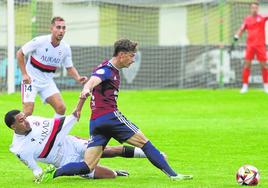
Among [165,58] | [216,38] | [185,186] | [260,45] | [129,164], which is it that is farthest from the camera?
[216,38]

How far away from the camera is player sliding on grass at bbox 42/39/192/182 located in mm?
11695

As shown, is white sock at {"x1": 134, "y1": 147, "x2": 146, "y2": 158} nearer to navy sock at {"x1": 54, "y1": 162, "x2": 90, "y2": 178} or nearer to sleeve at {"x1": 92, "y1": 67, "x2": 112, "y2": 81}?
navy sock at {"x1": 54, "y1": 162, "x2": 90, "y2": 178}

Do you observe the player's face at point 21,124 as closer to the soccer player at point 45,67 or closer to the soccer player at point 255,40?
the soccer player at point 45,67

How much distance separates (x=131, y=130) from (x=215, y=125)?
836 centimetres

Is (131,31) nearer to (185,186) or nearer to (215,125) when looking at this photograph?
(215,125)

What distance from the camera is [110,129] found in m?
11.8

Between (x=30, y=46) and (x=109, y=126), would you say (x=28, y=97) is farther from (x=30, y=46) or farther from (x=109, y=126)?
(x=109, y=126)

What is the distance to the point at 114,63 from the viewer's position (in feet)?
38.9

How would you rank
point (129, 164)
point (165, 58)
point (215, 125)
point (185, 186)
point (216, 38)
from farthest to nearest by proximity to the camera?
point (216, 38), point (165, 58), point (215, 125), point (129, 164), point (185, 186)

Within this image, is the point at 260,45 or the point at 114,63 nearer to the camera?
the point at 114,63

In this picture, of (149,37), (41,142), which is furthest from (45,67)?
(149,37)

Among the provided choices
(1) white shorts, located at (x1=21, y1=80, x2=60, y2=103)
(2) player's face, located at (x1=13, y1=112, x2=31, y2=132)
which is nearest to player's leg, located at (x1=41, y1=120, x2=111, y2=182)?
(2) player's face, located at (x1=13, y1=112, x2=31, y2=132)

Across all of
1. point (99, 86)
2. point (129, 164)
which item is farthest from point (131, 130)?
point (129, 164)

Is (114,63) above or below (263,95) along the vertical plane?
above
